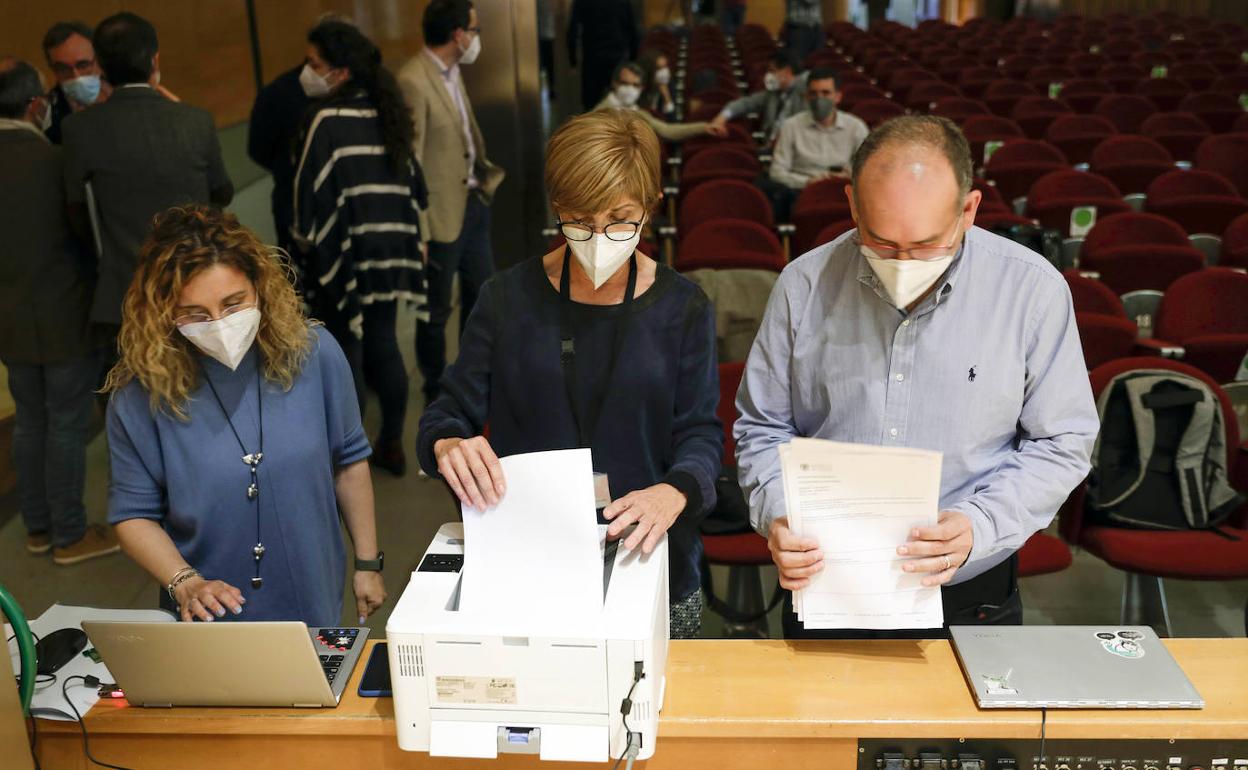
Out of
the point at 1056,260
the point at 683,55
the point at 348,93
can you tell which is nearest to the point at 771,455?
the point at 348,93

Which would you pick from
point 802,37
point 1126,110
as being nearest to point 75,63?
point 1126,110

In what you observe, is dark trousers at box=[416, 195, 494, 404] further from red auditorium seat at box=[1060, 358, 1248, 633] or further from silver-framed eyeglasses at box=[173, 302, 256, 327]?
silver-framed eyeglasses at box=[173, 302, 256, 327]

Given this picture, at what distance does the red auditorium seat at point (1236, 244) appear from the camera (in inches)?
198

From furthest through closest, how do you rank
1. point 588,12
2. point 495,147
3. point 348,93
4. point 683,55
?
point 683,55, point 588,12, point 495,147, point 348,93

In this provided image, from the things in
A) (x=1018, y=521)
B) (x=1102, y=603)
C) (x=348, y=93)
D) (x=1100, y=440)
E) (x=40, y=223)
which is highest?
(x=348, y=93)

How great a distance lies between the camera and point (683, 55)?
14.6 m

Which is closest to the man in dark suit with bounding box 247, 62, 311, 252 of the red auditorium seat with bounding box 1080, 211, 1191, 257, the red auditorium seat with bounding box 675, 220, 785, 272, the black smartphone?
the red auditorium seat with bounding box 675, 220, 785, 272

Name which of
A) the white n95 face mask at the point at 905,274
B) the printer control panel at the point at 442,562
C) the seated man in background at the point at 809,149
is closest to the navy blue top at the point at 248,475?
the printer control panel at the point at 442,562

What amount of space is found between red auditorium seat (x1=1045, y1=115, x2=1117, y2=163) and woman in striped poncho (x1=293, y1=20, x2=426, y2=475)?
523 cm

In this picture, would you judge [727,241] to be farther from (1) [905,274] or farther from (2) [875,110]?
(2) [875,110]

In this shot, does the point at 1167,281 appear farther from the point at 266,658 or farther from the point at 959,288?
the point at 266,658

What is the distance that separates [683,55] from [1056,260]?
11041 millimetres

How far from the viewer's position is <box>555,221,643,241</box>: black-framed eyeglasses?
67.9 inches

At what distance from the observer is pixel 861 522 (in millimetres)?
1491
